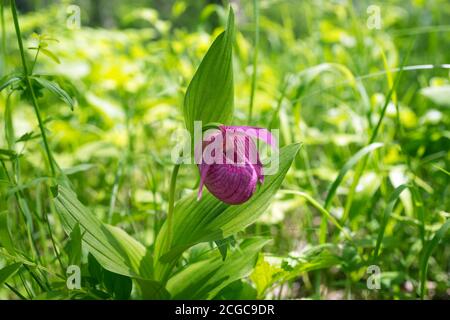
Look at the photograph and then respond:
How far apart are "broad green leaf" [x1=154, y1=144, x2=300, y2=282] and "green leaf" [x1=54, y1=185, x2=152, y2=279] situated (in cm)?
3

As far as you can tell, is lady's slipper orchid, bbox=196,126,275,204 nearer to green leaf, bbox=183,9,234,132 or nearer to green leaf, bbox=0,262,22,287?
green leaf, bbox=183,9,234,132

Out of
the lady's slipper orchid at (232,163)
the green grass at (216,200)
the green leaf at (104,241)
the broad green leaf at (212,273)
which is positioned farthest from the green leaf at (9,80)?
the broad green leaf at (212,273)

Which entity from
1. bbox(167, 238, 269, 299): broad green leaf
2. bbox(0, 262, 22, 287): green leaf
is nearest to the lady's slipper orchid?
bbox(167, 238, 269, 299): broad green leaf

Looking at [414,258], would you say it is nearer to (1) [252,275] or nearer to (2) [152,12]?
(1) [252,275]

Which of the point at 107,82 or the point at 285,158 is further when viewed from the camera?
the point at 107,82

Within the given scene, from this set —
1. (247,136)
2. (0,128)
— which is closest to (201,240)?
(247,136)

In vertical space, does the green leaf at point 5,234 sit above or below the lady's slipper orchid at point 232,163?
below

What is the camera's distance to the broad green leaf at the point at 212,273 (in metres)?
0.90

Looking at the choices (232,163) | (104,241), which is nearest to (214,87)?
(232,163)

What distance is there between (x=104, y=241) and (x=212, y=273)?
0.21 meters

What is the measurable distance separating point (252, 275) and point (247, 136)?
0.30 metres

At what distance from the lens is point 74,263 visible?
76 centimetres

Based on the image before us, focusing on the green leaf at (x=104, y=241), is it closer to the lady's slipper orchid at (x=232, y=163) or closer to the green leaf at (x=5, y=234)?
the green leaf at (x=5, y=234)

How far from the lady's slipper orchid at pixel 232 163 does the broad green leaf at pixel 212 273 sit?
175 mm
